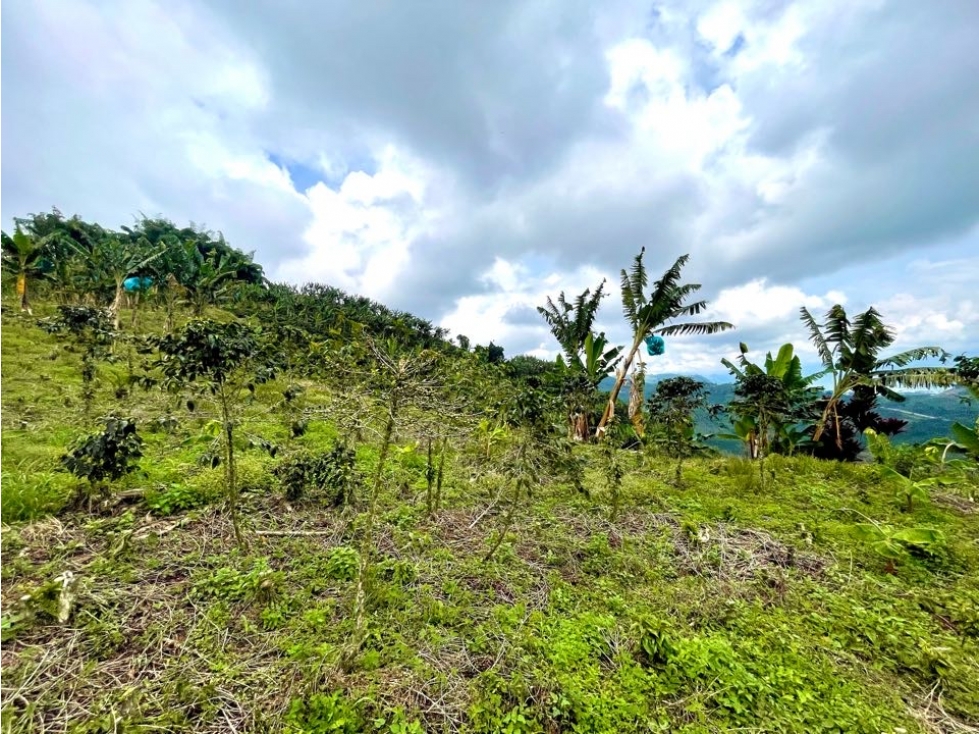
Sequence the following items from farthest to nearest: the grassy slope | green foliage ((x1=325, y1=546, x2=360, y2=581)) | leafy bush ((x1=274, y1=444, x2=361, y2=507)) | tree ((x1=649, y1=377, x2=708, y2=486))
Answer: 1. tree ((x1=649, y1=377, x2=708, y2=486))
2. leafy bush ((x1=274, y1=444, x2=361, y2=507))
3. green foliage ((x1=325, y1=546, x2=360, y2=581))
4. the grassy slope

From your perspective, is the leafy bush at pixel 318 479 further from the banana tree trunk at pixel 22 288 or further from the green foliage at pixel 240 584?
the banana tree trunk at pixel 22 288

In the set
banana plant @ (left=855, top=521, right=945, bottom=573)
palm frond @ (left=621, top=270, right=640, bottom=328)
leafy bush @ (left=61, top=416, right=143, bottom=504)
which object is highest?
palm frond @ (left=621, top=270, right=640, bottom=328)

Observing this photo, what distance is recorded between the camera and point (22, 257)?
666 inches

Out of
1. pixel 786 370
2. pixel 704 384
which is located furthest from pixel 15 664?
pixel 786 370

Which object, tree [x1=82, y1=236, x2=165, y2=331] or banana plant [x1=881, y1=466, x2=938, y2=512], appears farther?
tree [x1=82, y1=236, x2=165, y2=331]

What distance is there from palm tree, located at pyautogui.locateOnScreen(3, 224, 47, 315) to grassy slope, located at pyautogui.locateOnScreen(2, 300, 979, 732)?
18.1 m

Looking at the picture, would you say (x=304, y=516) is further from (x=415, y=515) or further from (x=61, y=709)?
(x=61, y=709)

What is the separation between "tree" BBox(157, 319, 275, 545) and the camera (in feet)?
10.4

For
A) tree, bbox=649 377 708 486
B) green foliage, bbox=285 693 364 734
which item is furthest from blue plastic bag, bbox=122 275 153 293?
green foliage, bbox=285 693 364 734

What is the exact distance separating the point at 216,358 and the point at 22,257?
885 inches

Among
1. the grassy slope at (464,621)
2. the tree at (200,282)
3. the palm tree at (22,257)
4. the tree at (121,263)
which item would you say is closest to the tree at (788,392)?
the grassy slope at (464,621)

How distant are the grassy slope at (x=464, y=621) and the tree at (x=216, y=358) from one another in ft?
3.19

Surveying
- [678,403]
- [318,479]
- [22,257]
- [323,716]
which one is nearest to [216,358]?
[318,479]

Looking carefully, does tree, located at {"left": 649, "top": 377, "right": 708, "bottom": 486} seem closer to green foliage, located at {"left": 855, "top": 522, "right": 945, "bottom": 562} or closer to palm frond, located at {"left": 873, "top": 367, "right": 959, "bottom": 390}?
green foliage, located at {"left": 855, "top": 522, "right": 945, "bottom": 562}
